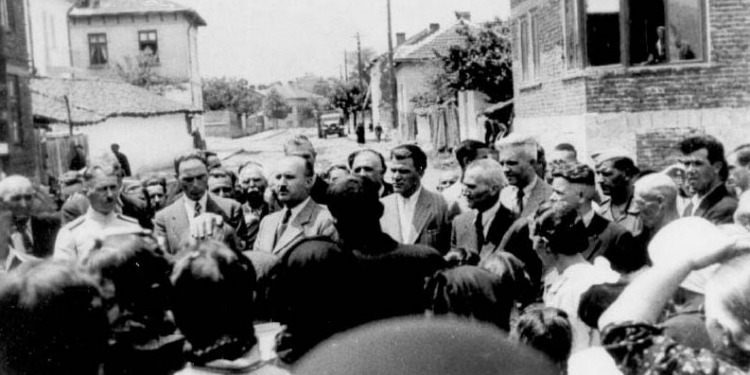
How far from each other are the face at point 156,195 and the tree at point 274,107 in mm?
99163

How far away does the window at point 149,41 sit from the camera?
151ft

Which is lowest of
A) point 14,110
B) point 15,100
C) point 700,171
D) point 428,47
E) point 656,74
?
point 700,171

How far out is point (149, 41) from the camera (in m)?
46.3

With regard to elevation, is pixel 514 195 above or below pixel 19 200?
below

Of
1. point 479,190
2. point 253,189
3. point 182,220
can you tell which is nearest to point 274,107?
point 253,189

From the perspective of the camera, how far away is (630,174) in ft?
20.2

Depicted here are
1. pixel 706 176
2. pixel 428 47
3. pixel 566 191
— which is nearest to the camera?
pixel 566 191

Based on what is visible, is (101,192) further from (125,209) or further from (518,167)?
(518,167)

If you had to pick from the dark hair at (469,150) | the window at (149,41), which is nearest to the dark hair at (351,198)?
the dark hair at (469,150)

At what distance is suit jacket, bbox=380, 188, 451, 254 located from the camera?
18.7 ft

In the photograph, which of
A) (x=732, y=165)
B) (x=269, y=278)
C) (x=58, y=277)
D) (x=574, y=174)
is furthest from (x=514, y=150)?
(x=58, y=277)

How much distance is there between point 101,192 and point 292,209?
1.27 meters

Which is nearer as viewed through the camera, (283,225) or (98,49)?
(283,225)

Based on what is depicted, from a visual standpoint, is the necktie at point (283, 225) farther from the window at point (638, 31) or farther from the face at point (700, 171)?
the window at point (638, 31)
